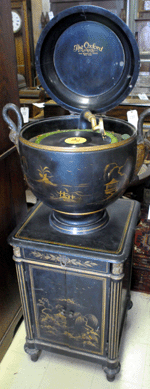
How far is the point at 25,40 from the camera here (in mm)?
5086

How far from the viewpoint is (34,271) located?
118 cm

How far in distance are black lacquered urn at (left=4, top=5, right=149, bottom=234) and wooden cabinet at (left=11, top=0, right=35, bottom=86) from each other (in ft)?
14.3

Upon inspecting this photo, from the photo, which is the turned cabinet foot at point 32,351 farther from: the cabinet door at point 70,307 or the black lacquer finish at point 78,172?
the black lacquer finish at point 78,172

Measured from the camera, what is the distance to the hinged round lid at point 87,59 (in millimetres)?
1040

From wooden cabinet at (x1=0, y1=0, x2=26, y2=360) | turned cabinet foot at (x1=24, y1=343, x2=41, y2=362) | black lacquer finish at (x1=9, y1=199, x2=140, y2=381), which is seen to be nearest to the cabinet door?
black lacquer finish at (x1=9, y1=199, x2=140, y2=381)

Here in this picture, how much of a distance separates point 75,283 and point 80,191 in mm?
410

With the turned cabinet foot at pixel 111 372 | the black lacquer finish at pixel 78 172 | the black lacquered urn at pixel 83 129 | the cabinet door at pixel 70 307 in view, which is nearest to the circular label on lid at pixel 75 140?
the black lacquered urn at pixel 83 129

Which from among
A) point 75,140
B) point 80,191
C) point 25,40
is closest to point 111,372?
point 80,191

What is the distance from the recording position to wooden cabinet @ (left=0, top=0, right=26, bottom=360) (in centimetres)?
123

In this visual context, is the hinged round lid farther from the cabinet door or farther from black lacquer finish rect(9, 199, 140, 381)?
the cabinet door

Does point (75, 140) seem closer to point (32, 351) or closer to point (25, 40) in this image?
point (32, 351)

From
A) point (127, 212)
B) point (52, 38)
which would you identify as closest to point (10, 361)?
point (127, 212)

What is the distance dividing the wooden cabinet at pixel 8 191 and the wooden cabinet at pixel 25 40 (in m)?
4.17

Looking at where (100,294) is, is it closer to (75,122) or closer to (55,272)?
(55,272)
